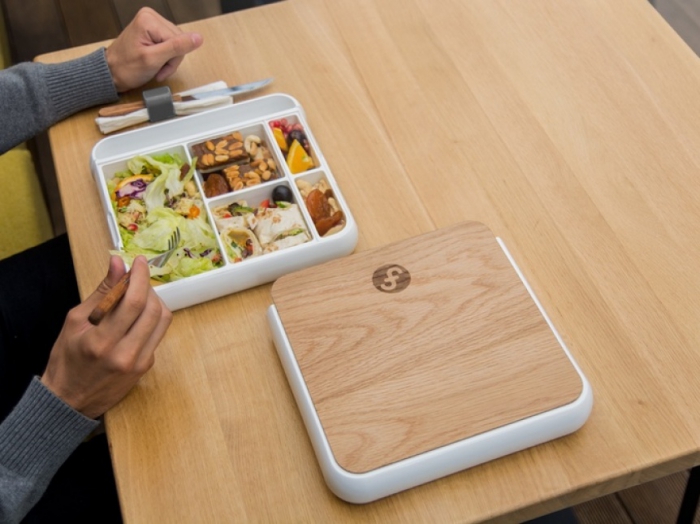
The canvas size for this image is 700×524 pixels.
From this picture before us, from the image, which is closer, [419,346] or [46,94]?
[419,346]

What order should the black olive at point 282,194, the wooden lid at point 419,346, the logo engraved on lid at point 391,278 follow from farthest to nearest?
1. the black olive at point 282,194
2. the logo engraved on lid at point 391,278
3. the wooden lid at point 419,346

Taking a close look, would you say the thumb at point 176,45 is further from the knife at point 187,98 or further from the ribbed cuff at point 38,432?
the ribbed cuff at point 38,432

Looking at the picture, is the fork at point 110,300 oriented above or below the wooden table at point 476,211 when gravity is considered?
above

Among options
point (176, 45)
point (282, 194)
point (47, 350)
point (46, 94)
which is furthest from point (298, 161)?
point (47, 350)

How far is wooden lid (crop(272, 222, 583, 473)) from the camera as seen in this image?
86 cm

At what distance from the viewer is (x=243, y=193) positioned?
3.60ft

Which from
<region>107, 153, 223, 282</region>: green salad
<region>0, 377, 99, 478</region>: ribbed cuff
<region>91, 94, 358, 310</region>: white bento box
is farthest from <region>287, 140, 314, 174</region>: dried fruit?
<region>0, 377, 99, 478</region>: ribbed cuff

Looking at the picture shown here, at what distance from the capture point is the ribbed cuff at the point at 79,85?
4.10 ft

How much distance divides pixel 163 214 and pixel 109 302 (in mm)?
165

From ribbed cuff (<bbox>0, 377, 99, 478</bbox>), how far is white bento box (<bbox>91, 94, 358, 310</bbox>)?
0.18 meters

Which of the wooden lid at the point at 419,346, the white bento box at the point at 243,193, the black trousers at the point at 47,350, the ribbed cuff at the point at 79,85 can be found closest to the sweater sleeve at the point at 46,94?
the ribbed cuff at the point at 79,85

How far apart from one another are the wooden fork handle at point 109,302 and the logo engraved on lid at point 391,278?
0.29m

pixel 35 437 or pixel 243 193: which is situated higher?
pixel 243 193

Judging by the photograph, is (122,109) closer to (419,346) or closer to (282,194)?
(282,194)
